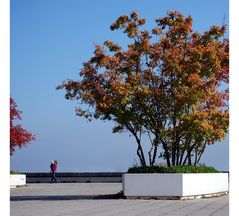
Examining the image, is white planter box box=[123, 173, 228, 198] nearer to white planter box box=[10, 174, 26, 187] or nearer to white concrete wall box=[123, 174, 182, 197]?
white concrete wall box=[123, 174, 182, 197]

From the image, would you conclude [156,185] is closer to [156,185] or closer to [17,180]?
[156,185]

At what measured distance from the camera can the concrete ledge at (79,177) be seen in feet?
149

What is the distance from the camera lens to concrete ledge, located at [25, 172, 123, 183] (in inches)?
1783

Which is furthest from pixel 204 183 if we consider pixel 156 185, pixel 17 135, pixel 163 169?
pixel 17 135

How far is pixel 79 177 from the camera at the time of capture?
46344 mm

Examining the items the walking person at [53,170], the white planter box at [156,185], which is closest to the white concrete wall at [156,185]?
the white planter box at [156,185]

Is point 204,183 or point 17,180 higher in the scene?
point 204,183

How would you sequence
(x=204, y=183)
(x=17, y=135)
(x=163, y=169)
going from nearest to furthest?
(x=163, y=169) < (x=204, y=183) < (x=17, y=135)

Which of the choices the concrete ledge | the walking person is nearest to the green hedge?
the walking person

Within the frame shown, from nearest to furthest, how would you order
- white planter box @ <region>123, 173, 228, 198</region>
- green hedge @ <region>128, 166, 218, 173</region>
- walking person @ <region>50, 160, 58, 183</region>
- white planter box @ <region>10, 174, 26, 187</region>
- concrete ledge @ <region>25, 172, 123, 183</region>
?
white planter box @ <region>123, 173, 228, 198</region> < green hedge @ <region>128, 166, 218, 173</region> < white planter box @ <region>10, 174, 26, 187</region> < walking person @ <region>50, 160, 58, 183</region> < concrete ledge @ <region>25, 172, 123, 183</region>

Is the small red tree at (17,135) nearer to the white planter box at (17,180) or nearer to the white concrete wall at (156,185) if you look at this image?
the white planter box at (17,180)

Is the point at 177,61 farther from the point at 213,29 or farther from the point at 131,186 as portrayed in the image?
the point at 131,186

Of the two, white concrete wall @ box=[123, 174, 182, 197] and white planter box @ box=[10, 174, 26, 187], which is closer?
white concrete wall @ box=[123, 174, 182, 197]
